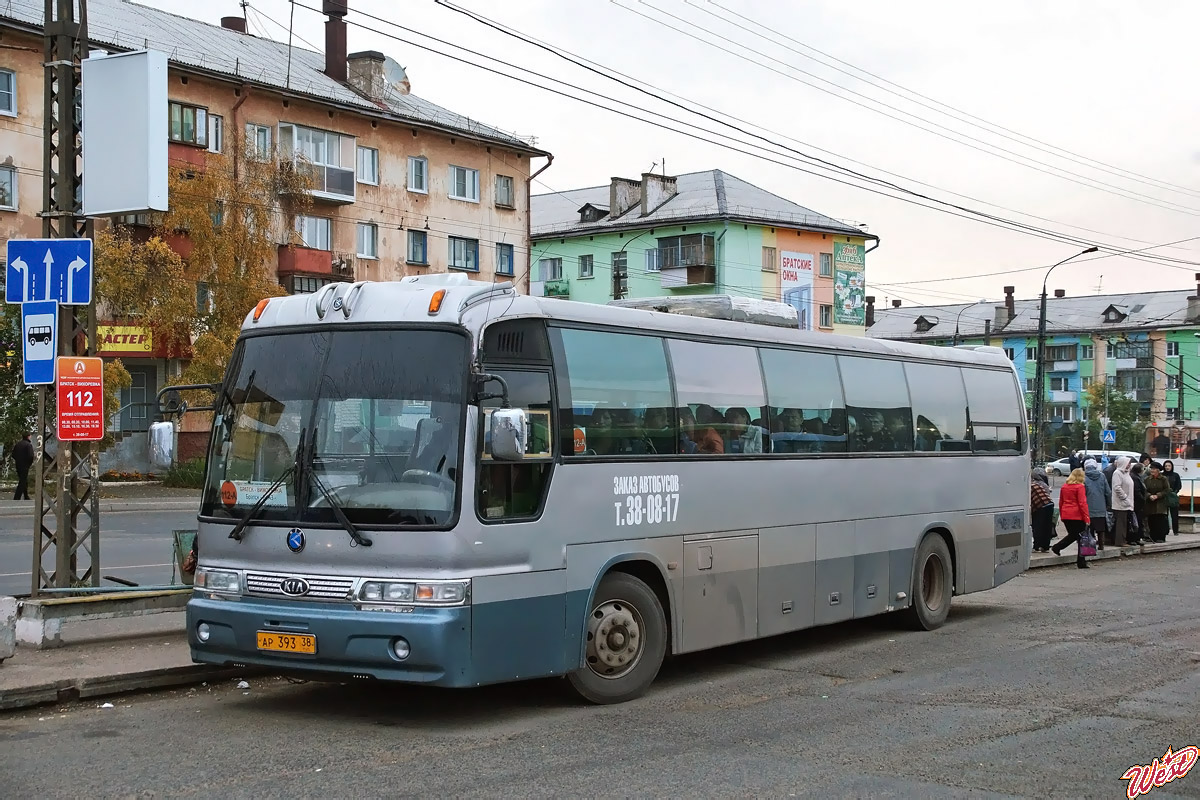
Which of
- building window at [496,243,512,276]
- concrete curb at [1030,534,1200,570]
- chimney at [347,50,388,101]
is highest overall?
chimney at [347,50,388,101]

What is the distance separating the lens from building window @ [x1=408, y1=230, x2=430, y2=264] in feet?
171

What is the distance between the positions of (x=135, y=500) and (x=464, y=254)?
22.8m

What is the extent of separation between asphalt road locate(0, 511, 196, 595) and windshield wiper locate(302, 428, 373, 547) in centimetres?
717

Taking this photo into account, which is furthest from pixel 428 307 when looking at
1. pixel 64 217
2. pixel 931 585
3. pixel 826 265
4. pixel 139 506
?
pixel 826 265

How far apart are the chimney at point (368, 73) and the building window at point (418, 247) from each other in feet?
18.1

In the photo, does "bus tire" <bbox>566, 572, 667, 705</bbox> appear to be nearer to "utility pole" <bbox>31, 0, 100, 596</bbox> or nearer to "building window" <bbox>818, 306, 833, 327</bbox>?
"utility pole" <bbox>31, 0, 100, 596</bbox>

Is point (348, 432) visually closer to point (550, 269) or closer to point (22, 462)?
point (22, 462)

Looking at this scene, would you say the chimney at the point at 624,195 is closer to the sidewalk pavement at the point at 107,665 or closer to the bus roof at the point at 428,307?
the sidewalk pavement at the point at 107,665

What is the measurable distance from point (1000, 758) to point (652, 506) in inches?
133

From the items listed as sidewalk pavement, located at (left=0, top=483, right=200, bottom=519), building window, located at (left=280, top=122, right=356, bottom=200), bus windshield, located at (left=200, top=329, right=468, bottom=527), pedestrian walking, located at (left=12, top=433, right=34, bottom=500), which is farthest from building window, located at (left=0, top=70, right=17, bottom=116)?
bus windshield, located at (left=200, top=329, right=468, bottom=527)

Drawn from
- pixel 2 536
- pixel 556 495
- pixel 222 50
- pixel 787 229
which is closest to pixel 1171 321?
pixel 787 229

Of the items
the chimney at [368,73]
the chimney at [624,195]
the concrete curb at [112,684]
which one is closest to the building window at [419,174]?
the chimney at [368,73]

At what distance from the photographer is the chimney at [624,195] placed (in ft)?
236

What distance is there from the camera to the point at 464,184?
2137 inches
